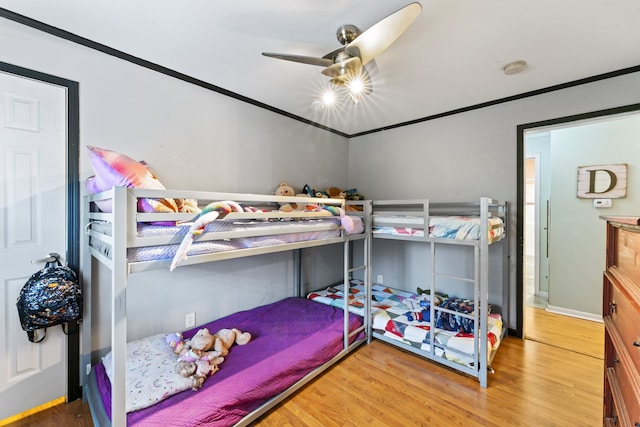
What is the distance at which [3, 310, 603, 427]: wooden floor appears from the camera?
1.66 metres

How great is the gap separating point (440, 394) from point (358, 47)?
2.37 m

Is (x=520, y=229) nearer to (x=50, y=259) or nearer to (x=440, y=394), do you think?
(x=440, y=394)

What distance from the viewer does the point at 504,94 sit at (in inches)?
104

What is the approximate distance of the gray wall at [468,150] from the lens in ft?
7.78

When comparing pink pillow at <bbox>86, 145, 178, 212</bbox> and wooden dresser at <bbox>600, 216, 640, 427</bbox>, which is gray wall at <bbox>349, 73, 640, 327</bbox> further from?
pink pillow at <bbox>86, 145, 178, 212</bbox>

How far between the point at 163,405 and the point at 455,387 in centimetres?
195

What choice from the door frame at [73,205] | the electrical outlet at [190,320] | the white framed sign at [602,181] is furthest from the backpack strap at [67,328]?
the white framed sign at [602,181]

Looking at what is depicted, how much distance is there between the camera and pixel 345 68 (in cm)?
161

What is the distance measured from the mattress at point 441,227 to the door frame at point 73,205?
2.33 meters

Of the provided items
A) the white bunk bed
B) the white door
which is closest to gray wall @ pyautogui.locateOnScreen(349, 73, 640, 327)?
the white bunk bed

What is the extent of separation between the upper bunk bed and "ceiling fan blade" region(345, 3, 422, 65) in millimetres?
1197

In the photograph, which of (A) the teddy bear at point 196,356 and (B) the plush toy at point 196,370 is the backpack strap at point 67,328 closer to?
(A) the teddy bear at point 196,356

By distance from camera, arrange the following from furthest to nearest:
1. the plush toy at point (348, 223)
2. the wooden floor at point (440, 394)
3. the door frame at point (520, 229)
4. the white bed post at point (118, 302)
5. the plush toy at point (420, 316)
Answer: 1. the door frame at point (520, 229)
2. the plush toy at point (420, 316)
3. the plush toy at point (348, 223)
4. the wooden floor at point (440, 394)
5. the white bed post at point (118, 302)

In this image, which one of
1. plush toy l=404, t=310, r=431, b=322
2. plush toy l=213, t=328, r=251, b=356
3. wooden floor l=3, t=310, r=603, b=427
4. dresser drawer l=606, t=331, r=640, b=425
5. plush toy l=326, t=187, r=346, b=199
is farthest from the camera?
plush toy l=326, t=187, r=346, b=199
